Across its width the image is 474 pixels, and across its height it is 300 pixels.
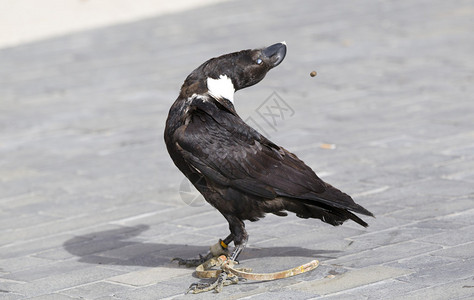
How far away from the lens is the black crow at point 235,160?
4004 millimetres

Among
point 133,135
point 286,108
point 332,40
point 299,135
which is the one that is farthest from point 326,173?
point 332,40

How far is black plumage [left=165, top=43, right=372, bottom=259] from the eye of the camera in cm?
400

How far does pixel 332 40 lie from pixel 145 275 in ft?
23.5

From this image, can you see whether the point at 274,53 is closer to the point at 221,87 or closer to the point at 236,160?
the point at 221,87

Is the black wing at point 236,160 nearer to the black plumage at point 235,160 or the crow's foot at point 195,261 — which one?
the black plumage at point 235,160

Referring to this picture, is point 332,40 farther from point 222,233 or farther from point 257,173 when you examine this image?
point 257,173

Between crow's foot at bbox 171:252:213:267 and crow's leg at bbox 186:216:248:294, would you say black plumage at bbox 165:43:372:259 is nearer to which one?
crow's leg at bbox 186:216:248:294

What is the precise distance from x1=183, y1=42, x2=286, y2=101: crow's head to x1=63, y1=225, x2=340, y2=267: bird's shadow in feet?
2.77

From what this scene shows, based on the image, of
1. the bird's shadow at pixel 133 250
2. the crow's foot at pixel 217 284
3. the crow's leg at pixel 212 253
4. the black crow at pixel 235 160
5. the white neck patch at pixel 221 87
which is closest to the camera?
the crow's foot at pixel 217 284

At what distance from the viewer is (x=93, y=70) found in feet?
35.3

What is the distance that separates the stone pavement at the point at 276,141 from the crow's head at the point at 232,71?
2.89ft

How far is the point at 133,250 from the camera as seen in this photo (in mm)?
4734

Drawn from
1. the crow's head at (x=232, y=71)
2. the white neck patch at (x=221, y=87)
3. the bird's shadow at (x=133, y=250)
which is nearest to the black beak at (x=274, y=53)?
the crow's head at (x=232, y=71)

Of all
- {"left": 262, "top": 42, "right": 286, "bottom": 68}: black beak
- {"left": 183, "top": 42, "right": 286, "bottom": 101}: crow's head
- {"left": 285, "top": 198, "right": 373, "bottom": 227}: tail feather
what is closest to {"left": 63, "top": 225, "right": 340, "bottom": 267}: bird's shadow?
{"left": 285, "top": 198, "right": 373, "bottom": 227}: tail feather
